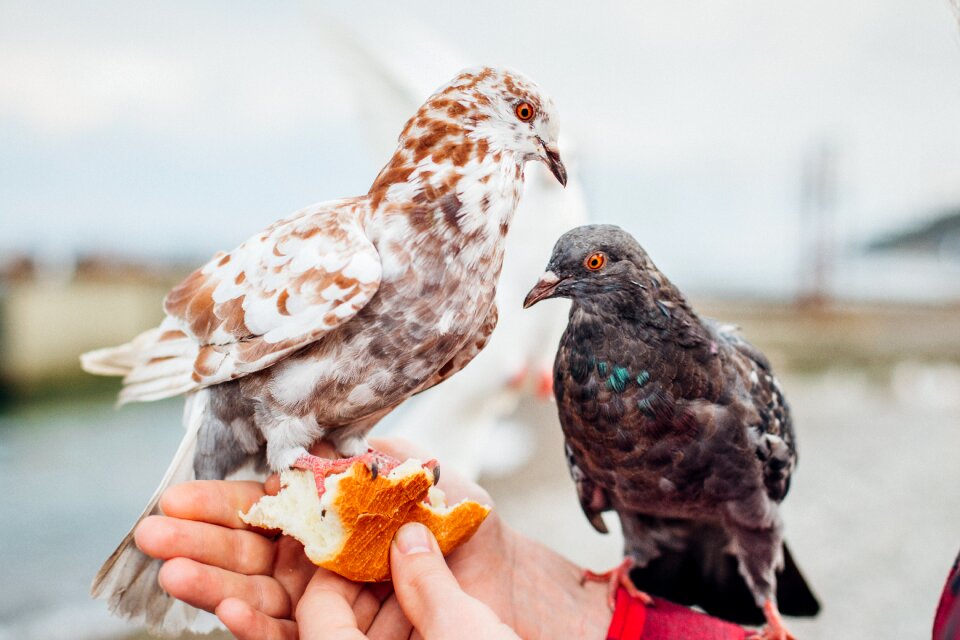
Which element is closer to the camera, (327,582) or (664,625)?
(327,582)

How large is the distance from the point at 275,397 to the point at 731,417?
18.3 inches

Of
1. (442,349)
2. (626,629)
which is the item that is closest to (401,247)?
(442,349)

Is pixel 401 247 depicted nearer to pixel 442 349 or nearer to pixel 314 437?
pixel 442 349

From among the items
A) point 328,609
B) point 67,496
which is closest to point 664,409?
point 328,609

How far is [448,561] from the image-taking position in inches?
34.3

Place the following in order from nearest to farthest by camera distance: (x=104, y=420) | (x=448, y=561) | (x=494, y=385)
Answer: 1. (x=448, y=561)
2. (x=494, y=385)
3. (x=104, y=420)

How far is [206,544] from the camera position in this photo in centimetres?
73

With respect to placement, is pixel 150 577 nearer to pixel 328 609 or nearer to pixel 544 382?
pixel 328 609

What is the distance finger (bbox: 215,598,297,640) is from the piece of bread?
84 mm

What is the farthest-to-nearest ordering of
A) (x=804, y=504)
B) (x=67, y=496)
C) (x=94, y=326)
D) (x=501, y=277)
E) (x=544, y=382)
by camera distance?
(x=94, y=326)
(x=67, y=496)
(x=804, y=504)
(x=544, y=382)
(x=501, y=277)

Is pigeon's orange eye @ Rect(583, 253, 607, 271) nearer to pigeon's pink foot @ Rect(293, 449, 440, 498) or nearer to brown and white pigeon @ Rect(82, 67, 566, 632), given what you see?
brown and white pigeon @ Rect(82, 67, 566, 632)

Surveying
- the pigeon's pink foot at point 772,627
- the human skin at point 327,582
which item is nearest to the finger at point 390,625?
the human skin at point 327,582

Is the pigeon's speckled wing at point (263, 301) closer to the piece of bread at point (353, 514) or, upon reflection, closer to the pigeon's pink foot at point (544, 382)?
the piece of bread at point (353, 514)

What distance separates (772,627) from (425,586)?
18.4 inches
